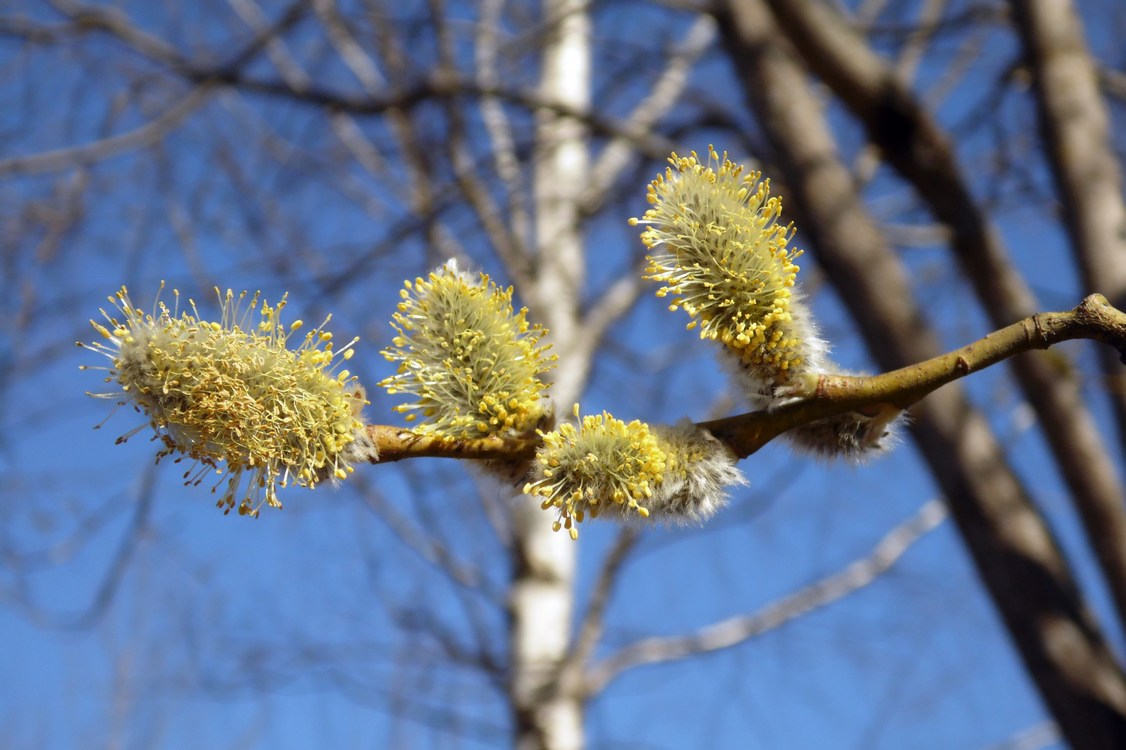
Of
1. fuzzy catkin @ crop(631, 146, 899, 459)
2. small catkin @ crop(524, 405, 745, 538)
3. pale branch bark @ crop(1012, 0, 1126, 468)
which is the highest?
pale branch bark @ crop(1012, 0, 1126, 468)

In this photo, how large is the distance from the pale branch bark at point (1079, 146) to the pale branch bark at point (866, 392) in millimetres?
2132

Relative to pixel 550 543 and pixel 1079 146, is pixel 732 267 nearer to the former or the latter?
pixel 1079 146

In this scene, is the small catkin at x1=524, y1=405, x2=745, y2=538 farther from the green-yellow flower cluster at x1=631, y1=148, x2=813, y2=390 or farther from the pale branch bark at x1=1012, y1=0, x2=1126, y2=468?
the pale branch bark at x1=1012, y1=0, x2=1126, y2=468

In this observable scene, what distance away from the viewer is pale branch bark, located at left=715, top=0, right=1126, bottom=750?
10.1 ft

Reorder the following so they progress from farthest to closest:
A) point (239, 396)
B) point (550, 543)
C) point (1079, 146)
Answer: point (550, 543)
point (1079, 146)
point (239, 396)

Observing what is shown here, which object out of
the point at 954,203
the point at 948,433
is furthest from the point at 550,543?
the point at 954,203

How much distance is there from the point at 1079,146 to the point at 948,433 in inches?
39.9

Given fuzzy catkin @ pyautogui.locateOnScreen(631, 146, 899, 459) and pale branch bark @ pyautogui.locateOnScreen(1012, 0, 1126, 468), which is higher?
pale branch bark @ pyautogui.locateOnScreen(1012, 0, 1126, 468)

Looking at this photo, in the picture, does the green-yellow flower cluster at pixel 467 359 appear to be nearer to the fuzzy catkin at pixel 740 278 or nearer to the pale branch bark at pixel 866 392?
the pale branch bark at pixel 866 392

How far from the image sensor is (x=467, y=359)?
56.0 inches

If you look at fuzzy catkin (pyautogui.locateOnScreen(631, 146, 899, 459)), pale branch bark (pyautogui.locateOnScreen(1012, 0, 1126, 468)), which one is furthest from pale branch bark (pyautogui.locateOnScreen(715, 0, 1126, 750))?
fuzzy catkin (pyautogui.locateOnScreen(631, 146, 899, 459))

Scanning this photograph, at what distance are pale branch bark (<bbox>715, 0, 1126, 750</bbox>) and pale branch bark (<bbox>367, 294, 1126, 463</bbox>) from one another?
2003 mm

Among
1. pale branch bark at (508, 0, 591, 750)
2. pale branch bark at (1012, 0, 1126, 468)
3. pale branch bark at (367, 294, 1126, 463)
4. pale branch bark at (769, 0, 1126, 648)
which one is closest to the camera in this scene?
pale branch bark at (367, 294, 1126, 463)

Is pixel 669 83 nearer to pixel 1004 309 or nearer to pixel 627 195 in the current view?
pixel 627 195
